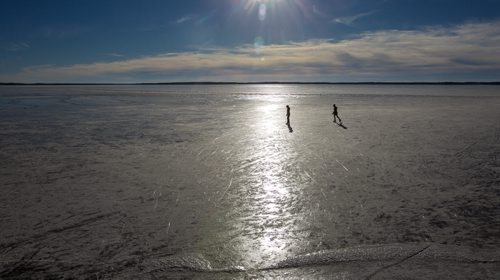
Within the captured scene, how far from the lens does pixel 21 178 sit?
8.91 meters

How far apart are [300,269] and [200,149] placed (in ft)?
27.0

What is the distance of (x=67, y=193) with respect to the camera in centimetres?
776

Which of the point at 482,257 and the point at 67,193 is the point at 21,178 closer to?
the point at 67,193

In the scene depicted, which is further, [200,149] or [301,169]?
[200,149]

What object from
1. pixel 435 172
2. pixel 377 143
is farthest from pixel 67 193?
pixel 377 143

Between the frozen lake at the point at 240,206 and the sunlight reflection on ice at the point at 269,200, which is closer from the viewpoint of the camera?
the frozen lake at the point at 240,206

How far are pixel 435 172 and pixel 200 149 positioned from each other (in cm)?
692

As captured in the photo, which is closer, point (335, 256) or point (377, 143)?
point (335, 256)

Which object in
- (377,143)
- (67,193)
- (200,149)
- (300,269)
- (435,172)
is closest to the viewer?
(300,269)

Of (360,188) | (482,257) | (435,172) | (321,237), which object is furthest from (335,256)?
(435,172)

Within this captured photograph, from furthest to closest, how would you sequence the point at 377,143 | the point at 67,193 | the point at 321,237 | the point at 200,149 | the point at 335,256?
1. the point at 377,143
2. the point at 200,149
3. the point at 67,193
4. the point at 321,237
5. the point at 335,256

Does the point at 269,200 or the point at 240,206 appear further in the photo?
the point at 269,200

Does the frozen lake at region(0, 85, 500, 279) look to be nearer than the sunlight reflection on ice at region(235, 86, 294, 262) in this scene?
Yes

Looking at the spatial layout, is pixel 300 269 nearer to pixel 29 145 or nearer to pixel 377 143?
pixel 377 143
